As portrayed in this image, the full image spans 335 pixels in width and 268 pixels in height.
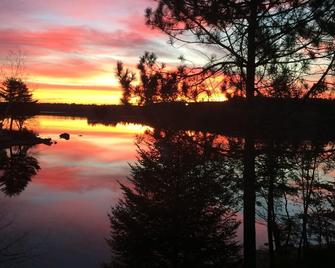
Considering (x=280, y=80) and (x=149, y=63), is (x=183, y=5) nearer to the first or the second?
(x=149, y=63)

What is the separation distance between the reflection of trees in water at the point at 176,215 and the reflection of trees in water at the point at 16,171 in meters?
21.1

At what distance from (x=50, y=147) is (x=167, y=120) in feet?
217

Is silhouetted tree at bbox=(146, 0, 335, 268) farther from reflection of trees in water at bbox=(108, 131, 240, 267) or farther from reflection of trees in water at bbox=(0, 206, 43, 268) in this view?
reflection of trees in water at bbox=(0, 206, 43, 268)

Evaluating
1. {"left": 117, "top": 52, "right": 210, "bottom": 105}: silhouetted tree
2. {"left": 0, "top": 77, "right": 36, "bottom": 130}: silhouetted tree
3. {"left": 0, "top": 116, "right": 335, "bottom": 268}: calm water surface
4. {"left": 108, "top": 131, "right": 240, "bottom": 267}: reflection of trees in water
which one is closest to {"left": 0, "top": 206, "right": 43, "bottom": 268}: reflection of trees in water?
{"left": 0, "top": 116, "right": 335, "bottom": 268}: calm water surface

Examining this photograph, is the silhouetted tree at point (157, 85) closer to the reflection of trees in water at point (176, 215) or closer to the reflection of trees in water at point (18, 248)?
the reflection of trees in water at point (176, 215)

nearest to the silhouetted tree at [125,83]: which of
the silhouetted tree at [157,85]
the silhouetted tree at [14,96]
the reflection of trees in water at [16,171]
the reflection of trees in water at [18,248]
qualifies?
the silhouetted tree at [157,85]

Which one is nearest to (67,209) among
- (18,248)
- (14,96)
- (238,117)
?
(18,248)

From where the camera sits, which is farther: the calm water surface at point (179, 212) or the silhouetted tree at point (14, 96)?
the silhouetted tree at point (14, 96)

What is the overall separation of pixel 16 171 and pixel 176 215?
3602 centimetres

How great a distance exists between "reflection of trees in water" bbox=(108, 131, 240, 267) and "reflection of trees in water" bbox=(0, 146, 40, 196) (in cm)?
2114

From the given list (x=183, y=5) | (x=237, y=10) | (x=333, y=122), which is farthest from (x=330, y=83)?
(x=183, y=5)

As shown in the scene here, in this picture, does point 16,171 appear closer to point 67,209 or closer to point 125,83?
point 67,209

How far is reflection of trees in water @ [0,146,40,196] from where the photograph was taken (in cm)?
3801

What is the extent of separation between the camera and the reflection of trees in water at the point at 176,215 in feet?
48.6
